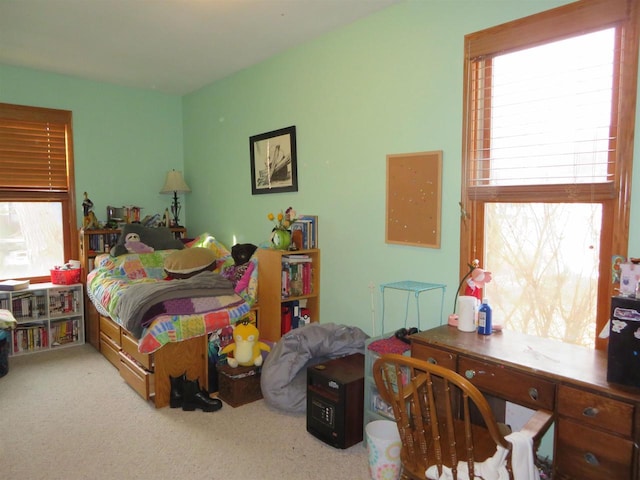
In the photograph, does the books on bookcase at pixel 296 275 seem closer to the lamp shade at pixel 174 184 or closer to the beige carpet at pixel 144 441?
the beige carpet at pixel 144 441

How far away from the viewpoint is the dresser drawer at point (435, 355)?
193 centimetres

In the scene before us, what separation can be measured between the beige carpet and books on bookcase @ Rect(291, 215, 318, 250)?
1.18m

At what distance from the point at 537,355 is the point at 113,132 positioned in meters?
4.45

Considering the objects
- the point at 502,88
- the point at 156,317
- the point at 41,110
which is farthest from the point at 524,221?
the point at 41,110

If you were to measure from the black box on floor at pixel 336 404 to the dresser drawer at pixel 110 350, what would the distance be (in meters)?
1.81

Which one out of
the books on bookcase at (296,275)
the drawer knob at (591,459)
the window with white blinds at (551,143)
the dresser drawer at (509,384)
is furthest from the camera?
the books on bookcase at (296,275)

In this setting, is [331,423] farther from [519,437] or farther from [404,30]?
[404,30]

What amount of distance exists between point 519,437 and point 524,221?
1239 millimetres

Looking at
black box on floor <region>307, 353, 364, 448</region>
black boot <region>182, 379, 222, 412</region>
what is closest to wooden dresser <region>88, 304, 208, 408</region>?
black boot <region>182, 379, 222, 412</region>

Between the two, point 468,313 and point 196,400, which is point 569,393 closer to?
point 468,313

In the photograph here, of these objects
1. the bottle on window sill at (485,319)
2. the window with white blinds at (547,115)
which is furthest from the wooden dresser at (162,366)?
the window with white blinds at (547,115)

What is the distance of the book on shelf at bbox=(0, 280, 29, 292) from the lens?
3.91m

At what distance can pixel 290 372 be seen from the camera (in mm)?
2791

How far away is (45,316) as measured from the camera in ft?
13.5
